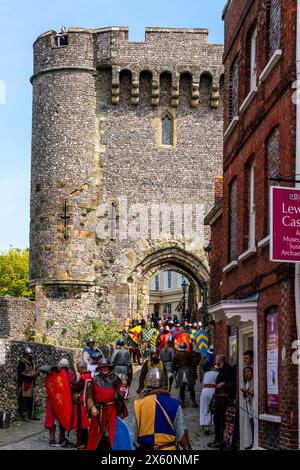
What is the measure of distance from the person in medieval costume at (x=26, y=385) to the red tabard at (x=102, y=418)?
7.38 m

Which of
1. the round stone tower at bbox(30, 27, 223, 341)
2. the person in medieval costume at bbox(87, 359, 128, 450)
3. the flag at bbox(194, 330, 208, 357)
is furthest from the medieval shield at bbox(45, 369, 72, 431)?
the round stone tower at bbox(30, 27, 223, 341)

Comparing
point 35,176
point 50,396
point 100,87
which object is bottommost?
point 50,396

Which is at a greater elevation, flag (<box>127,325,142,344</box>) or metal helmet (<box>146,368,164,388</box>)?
flag (<box>127,325,142,344</box>)

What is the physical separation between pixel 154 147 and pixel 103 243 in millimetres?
4635

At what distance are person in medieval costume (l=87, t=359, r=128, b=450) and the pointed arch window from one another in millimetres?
29058

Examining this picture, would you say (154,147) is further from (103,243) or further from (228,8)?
(228,8)

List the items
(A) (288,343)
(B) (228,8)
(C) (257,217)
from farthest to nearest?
(B) (228,8), (C) (257,217), (A) (288,343)

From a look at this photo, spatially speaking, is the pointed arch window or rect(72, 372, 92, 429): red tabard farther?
the pointed arch window

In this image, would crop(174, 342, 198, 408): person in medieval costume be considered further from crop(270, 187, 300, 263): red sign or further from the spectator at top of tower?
the spectator at top of tower

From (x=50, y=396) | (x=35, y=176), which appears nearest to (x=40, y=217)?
(x=35, y=176)

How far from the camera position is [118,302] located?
4166 cm

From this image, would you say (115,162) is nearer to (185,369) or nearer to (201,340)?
(201,340)

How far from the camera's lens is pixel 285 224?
1434 centimetres

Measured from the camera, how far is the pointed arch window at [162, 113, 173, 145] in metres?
43.2
